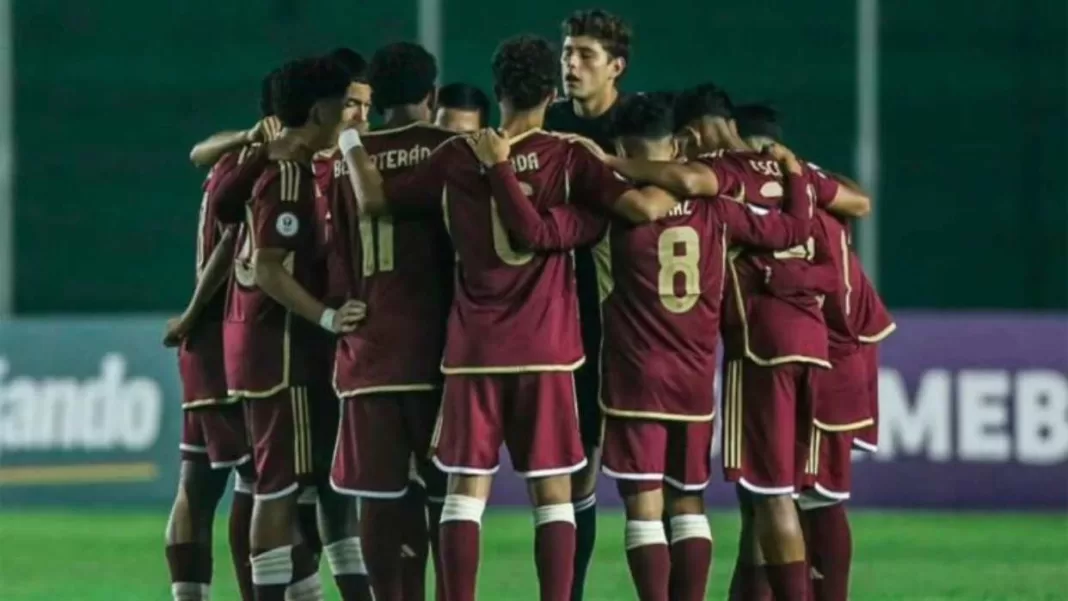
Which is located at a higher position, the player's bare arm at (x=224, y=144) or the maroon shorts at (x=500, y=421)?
the player's bare arm at (x=224, y=144)

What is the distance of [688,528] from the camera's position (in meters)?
8.77

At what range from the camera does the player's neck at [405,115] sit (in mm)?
8695

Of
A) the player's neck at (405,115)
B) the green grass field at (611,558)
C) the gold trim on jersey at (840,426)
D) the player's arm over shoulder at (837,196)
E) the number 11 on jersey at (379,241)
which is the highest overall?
the player's neck at (405,115)

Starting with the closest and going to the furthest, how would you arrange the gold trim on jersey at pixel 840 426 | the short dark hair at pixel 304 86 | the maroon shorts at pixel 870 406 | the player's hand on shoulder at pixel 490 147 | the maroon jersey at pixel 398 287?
the player's hand on shoulder at pixel 490 147 → the maroon jersey at pixel 398 287 → the short dark hair at pixel 304 86 → the gold trim on jersey at pixel 840 426 → the maroon shorts at pixel 870 406

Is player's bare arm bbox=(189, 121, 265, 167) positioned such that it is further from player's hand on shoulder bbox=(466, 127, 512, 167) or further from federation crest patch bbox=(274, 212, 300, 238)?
player's hand on shoulder bbox=(466, 127, 512, 167)

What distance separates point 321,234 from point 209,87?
10769mm

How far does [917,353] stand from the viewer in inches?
598

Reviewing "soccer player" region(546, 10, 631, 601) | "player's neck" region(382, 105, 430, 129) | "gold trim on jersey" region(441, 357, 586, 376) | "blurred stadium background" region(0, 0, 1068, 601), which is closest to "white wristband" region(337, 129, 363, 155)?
"player's neck" region(382, 105, 430, 129)

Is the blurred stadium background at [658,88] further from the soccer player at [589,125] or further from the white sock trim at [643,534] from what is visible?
the white sock trim at [643,534]

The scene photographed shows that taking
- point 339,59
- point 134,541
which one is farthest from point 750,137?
point 134,541

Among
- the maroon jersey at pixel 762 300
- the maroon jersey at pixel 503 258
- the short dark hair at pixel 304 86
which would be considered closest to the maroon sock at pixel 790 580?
the maroon jersey at pixel 762 300

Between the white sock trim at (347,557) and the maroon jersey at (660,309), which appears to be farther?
the white sock trim at (347,557)

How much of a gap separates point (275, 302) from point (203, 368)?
47cm

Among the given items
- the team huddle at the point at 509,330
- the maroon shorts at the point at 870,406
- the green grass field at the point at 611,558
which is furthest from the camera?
the green grass field at the point at 611,558
